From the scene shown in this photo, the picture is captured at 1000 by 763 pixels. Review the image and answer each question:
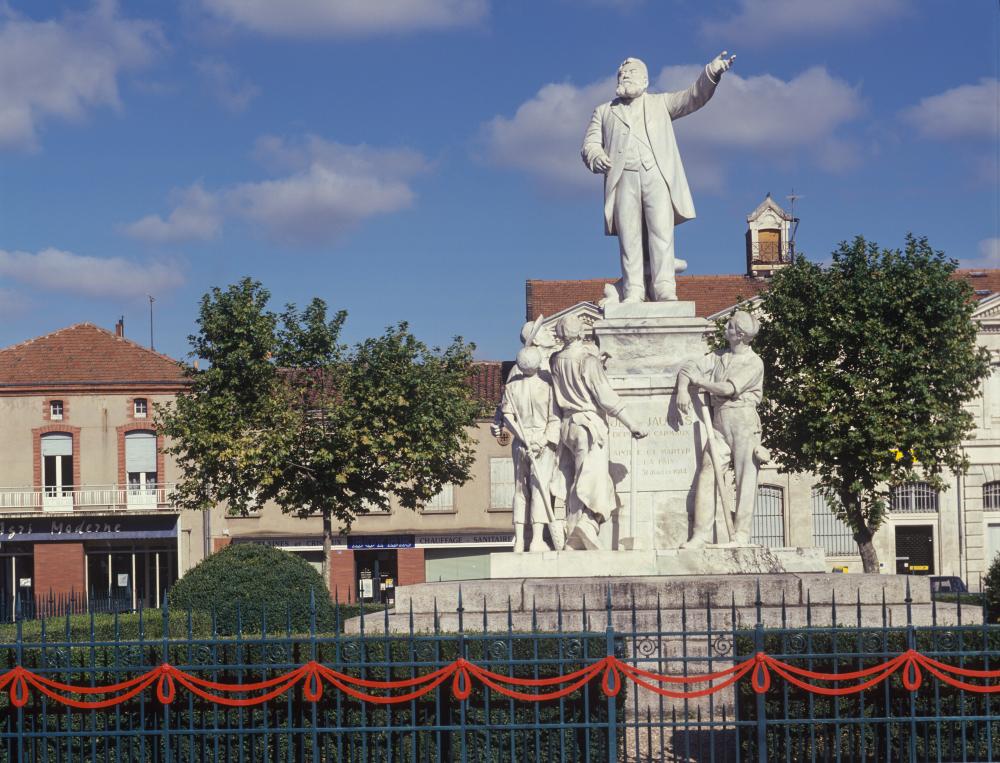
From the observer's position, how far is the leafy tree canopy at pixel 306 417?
98.7 feet

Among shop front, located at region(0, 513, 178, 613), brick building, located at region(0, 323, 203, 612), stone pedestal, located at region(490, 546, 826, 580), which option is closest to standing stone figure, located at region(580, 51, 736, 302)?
stone pedestal, located at region(490, 546, 826, 580)

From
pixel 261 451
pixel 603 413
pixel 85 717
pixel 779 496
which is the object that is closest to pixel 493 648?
pixel 85 717

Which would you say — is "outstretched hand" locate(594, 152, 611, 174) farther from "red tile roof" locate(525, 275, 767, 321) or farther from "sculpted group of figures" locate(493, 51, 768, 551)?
"red tile roof" locate(525, 275, 767, 321)

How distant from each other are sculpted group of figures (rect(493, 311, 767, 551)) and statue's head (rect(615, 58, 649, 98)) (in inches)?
105

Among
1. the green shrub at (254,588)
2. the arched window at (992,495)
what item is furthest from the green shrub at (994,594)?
the arched window at (992,495)

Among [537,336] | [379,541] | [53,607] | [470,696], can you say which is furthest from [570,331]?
[379,541]

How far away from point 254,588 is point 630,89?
8.20 m

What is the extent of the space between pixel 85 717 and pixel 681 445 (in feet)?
21.3

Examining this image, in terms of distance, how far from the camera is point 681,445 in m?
14.1

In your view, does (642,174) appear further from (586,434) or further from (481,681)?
(481,681)

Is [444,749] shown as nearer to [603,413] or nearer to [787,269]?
[603,413]

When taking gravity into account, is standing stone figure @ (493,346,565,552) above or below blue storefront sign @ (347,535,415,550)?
above

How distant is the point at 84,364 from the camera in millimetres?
44844

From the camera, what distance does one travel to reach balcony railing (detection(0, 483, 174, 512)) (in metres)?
43.2
